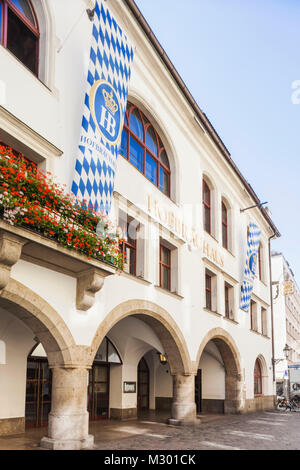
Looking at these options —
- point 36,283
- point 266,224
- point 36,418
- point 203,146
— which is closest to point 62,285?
point 36,283

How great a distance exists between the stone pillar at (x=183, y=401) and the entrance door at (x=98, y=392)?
7.84ft

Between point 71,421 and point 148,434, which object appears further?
point 148,434

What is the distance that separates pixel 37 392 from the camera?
13281 mm

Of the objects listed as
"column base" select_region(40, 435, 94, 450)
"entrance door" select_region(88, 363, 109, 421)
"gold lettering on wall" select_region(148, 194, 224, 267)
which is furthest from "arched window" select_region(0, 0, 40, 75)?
"entrance door" select_region(88, 363, 109, 421)

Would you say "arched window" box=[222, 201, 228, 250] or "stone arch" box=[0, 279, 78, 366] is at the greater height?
"arched window" box=[222, 201, 228, 250]

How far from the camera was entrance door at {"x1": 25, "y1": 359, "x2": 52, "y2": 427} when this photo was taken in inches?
512

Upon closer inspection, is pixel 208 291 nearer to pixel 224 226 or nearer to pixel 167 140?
pixel 224 226

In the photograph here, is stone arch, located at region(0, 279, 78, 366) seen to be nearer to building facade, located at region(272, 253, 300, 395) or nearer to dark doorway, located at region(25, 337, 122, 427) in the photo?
dark doorway, located at region(25, 337, 122, 427)

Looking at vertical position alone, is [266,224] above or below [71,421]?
above

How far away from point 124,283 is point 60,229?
3830 mm

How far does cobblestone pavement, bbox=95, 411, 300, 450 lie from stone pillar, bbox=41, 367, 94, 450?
0.81 meters

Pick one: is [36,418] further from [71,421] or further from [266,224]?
[266,224]

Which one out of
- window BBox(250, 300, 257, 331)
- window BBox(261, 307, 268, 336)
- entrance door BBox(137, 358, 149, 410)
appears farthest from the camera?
window BBox(261, 307, 268, 336)

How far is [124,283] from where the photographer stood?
12.5 metres
